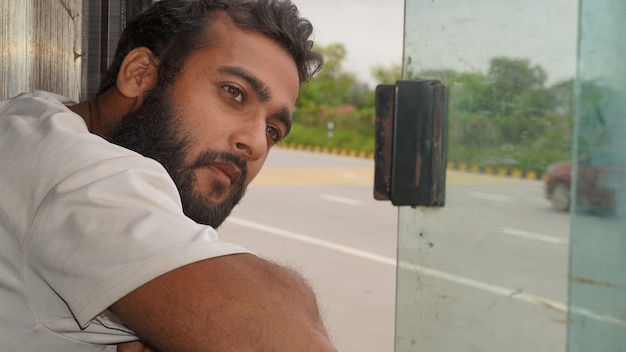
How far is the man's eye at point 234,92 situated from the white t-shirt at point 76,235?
Answer: 444 millimetres

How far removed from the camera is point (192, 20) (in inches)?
71.0

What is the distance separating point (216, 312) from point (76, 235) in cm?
20

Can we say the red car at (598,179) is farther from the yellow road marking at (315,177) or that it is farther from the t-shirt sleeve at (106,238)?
the yellow road marking at (315,177)

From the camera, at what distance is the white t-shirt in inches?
39.2

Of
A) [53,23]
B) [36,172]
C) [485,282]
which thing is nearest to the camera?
[36,172]

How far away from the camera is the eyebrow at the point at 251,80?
1.66m

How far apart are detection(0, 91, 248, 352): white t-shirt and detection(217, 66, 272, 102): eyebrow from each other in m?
0.47

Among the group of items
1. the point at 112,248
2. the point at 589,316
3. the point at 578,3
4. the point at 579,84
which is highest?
the point at 578,3

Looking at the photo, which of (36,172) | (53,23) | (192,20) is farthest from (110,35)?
(36,172)

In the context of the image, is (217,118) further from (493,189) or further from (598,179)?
(598,179)

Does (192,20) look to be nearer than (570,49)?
No

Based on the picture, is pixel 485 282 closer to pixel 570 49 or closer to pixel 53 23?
pixel 570 49

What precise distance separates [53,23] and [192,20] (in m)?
0.49

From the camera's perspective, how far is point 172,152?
166 centimetres
